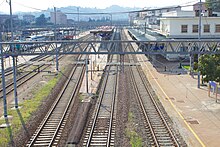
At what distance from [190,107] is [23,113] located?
894cm

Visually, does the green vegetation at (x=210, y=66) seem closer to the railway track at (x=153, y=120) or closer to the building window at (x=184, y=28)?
the railway track at (x=153, y=120)

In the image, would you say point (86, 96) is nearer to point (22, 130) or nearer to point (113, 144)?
Answer: point (22, 130)

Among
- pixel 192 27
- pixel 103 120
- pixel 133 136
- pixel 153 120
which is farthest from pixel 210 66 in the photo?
pixel 192 27

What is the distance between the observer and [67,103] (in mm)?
20453

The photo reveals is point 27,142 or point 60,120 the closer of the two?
point 27,142

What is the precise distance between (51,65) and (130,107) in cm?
2043

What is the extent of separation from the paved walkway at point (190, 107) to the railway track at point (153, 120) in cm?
54

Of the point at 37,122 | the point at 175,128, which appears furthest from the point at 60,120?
the point at 175,128

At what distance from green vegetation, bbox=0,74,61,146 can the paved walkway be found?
719cm

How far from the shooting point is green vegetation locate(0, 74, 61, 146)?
49.0ft

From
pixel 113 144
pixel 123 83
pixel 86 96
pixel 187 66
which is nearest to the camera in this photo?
pixel 113 144

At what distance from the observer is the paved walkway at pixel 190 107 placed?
14828mm

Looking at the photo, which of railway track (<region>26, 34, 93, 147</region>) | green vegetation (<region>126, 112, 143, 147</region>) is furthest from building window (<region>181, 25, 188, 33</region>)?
green vegetation (<region>126, 112, 143, 147</region>)

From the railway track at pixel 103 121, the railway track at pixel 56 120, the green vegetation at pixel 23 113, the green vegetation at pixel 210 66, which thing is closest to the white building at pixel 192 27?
the railway track at pixel 103 121
